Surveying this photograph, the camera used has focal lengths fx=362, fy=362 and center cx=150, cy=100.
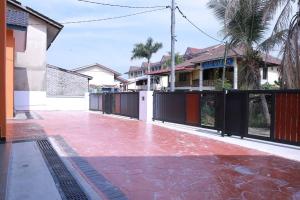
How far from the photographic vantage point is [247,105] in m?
9.80

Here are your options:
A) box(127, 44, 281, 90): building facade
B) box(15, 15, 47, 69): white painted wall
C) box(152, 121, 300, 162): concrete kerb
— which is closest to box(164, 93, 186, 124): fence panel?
box(152, 121, 300, 162): concrete kerb

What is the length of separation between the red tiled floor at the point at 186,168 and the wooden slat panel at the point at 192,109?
1.99 m

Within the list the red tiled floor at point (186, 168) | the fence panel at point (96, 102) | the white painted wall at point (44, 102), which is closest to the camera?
the red tiled floor at point (186, 168)

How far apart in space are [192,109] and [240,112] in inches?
108

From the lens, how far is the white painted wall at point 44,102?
2484 centimetres

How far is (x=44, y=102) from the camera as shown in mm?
26281

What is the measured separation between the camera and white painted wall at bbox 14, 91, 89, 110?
2484cm

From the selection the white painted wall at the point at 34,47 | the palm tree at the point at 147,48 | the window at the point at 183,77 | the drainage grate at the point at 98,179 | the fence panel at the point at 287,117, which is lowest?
the drainage grate at the point at 98,179

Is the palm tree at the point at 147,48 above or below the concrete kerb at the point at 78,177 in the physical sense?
above

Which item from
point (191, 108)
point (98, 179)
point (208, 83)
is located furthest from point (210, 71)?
point (98, 179)

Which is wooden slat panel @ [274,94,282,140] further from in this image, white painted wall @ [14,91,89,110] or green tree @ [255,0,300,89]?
white painted wall @ [14,91,89,110]

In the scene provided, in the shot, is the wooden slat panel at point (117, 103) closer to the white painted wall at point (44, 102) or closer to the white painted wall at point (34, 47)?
the white painted wall at point (44, 102)

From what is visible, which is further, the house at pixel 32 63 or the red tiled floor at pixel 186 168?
the house at pixel 32 63

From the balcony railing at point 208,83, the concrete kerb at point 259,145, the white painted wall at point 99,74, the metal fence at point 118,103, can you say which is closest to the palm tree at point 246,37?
the metal fence at point 118,103
